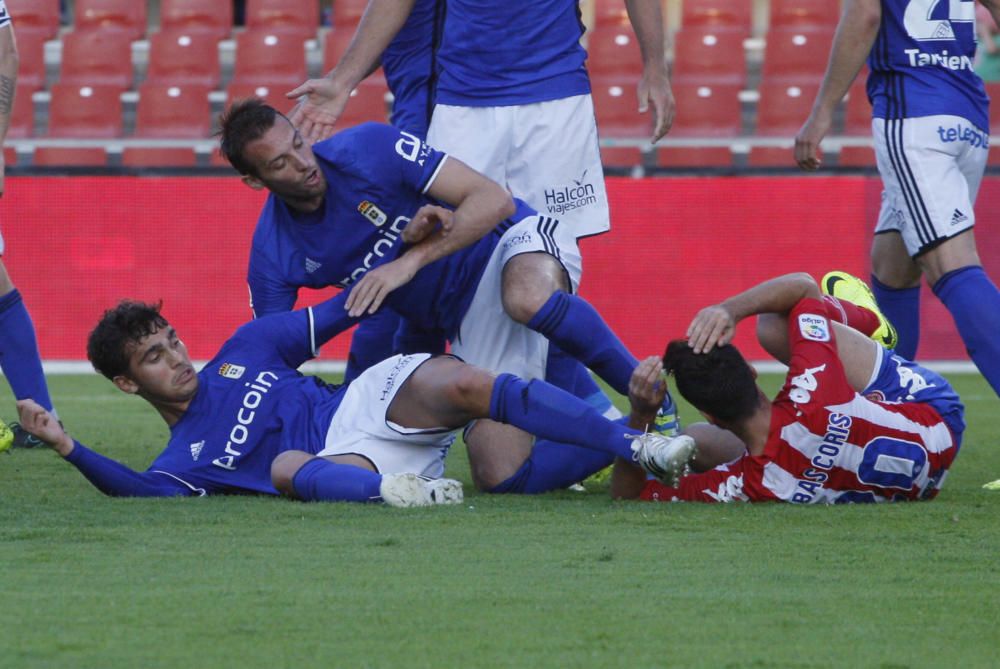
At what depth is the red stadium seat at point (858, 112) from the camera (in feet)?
37.9

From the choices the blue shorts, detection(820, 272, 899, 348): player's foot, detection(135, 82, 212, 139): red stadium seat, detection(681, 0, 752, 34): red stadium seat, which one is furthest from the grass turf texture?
detection(681, 0, 752, 34): red stadium seat

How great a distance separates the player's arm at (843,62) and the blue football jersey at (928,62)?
0.25ft

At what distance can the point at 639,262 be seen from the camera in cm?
990

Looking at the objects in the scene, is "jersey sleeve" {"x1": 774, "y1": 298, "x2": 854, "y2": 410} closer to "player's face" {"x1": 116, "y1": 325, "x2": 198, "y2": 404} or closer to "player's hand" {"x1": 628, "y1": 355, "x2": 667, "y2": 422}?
"player's hand" {"x1": 628, "y1": 355, "x2": 667, "y2": 422}

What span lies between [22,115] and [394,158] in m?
8.83

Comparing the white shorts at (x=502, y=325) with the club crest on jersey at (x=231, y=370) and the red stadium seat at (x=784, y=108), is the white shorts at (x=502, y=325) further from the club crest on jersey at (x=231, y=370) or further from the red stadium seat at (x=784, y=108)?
the red stadium seat at (x=784, y=108)

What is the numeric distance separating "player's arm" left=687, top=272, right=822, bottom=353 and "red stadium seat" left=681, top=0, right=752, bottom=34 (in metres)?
9.09

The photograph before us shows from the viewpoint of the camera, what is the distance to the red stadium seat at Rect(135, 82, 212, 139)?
12.3 meters

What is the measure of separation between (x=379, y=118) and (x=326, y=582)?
8.81 meters

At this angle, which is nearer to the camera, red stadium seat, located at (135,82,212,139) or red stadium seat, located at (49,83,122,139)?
red stadium seat, located at (135,82,212,139)

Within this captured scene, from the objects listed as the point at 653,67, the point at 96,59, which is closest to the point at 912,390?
the point at 653,67

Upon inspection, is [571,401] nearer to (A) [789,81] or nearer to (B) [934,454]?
(B) [934,454]

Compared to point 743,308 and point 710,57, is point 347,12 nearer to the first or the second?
point 710,57

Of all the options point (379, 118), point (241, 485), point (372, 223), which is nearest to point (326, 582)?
point (241, 485)
